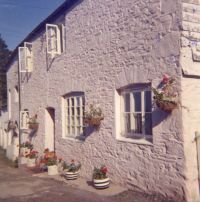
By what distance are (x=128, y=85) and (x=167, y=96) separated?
1.50 m

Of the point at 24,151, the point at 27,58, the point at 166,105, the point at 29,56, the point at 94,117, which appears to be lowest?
the point at 24,151

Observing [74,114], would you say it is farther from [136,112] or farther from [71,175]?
[136,112]

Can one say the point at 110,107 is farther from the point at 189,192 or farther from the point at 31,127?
the point at 31,127

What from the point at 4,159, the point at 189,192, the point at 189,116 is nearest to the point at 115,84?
the point at 189,116

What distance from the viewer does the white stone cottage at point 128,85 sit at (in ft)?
20.4

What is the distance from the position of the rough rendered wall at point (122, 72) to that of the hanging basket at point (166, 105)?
176 mm

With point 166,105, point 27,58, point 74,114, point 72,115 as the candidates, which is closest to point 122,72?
point 166,105

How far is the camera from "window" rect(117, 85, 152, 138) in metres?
7.14

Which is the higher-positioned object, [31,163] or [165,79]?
[165,79]

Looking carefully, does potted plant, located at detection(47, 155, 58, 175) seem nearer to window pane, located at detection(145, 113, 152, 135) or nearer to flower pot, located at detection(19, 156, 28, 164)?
flower pot, located at detection(19, 156, 28, 164)

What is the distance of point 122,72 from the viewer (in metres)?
7.66

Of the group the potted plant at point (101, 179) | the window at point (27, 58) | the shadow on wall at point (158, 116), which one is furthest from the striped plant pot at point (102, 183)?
the window at point (27, 58)

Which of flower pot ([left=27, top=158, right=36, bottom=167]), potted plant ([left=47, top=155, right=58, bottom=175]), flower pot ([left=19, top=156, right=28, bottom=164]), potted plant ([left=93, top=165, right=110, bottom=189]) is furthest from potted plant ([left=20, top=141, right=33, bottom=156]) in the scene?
potted plant ([left=93, top=165, right=110, bottom=189])

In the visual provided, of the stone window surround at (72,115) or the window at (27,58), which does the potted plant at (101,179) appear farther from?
the window at (27,58)
